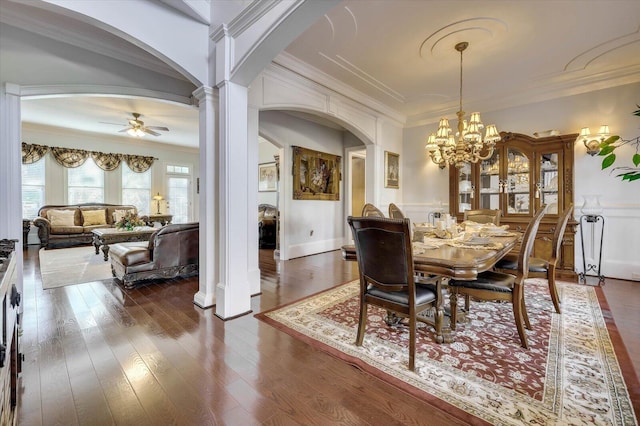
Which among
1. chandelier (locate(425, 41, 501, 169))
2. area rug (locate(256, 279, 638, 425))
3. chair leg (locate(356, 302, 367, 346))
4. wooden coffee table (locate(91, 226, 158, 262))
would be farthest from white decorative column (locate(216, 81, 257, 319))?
wooden coffee table (locate(91, 226, 158, 262))

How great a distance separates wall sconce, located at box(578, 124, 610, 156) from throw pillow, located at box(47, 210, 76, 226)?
33.6ft

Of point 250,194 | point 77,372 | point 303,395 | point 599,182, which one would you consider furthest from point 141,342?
point 599,182

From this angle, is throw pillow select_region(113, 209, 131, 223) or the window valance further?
throw pillow select_region(113, 209, 131, 223)

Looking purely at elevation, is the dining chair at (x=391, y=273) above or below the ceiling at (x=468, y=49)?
below

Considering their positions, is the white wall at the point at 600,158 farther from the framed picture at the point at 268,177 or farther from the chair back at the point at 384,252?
the framed picture at the point at 268,177

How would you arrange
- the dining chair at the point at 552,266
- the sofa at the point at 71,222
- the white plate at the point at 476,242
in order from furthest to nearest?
the sofa at the point at 71,222, the dining chair at the point at 552,266, the white plate at the point at 476,242

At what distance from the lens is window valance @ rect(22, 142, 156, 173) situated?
22.6ft

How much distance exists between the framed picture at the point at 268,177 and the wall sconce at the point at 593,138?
5.96 metres

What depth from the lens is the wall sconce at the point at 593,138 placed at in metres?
3.88

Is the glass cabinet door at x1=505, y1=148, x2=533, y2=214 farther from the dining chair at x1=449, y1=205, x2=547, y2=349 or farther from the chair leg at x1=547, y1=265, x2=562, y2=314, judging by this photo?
the dining chair at x1=449, y1=205, x2=547, y2=349

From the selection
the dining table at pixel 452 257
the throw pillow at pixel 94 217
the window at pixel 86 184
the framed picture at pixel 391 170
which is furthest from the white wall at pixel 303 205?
the window at pixel 86 184

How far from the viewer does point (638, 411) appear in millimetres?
1460

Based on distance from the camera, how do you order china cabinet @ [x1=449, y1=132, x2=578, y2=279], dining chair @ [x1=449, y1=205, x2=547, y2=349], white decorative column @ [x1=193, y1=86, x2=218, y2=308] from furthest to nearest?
china cabinet @ [x1=449, y1=132, x2=578, y2=279]
white decorative column @ [x1=193, y1=86, x2=218, y2=308]
dining chair @ [x1=449, y1=205, x2=547, y2=349]

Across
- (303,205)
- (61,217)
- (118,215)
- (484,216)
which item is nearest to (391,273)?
(484,216)
